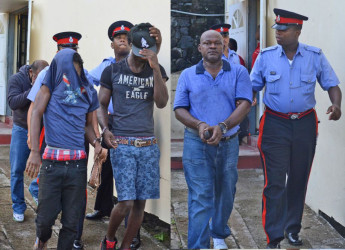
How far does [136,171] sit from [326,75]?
124cm

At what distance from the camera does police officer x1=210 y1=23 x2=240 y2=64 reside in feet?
11.1

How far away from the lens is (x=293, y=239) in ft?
11.2

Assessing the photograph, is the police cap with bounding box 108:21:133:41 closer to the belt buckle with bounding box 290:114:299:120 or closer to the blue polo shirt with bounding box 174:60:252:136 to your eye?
the blue polo shirt with bounding box 174:60:252:136

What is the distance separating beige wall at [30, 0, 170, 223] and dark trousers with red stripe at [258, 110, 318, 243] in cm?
59

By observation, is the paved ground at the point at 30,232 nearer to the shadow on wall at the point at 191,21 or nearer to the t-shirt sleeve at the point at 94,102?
the t-shirt sleeve at the point at 94,102

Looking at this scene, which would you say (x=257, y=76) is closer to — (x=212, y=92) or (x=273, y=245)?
(x=212, y=92)

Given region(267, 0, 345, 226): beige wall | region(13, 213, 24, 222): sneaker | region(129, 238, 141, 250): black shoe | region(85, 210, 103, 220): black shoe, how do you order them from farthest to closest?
region(13, 213, 24, 222): sneaker
region(85, 210, 103, 220): black shoe
region(129, 238, 141, 250): black shoe
region(267, 0, 345, 226): beige wall

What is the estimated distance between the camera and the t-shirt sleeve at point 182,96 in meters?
3.44

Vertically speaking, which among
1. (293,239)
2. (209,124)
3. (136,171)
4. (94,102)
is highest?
(94,102)

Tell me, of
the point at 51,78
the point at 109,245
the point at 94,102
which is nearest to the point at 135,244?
the point at 109,245

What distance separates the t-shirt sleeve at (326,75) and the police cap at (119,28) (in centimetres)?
129

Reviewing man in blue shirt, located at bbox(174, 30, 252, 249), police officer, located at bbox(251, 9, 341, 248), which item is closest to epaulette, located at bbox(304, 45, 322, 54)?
police officer, located at bbox(251, 9, 341, 248)

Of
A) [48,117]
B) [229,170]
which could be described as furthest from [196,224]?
[48,117]

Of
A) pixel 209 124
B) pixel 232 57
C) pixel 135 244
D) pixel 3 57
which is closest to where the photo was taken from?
pixel 209 124
